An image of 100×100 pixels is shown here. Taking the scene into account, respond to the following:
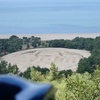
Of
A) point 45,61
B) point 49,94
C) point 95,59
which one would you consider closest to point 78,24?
point 45,61

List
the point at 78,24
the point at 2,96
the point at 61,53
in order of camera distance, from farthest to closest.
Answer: the point at 78,24
the point at 61,53
the point at 2,96

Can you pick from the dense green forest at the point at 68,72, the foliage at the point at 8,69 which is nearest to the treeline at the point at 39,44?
the dense green forest at the point at 68,72

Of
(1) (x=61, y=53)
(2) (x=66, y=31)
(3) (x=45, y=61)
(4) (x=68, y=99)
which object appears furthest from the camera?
(2) (x=66, y=31)

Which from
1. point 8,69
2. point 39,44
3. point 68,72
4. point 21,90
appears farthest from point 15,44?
point 21,90

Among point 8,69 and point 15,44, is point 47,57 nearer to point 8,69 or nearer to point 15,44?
point 15,44

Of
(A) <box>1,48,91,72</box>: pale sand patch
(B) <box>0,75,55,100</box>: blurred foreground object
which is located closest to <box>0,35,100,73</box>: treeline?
(A) <box>1,48,91,72</box>: pale sand patch

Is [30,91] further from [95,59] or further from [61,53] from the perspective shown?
[61,53]
